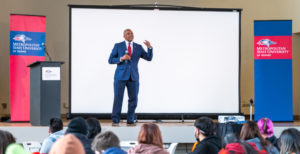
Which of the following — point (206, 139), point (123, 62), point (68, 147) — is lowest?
point (206, 139)

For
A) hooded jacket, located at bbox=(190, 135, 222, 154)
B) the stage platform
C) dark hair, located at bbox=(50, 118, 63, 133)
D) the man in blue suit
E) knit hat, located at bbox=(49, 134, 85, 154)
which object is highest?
the man in blue suit

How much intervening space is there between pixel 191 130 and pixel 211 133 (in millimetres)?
2708

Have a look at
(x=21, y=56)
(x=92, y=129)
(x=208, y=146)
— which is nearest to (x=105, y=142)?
(x=92, y=129)

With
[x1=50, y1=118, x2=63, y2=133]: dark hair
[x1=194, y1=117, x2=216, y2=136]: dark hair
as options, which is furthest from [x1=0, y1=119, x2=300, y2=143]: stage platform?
[x1=194, y1=117, x2=216, y2=136]: dark hair

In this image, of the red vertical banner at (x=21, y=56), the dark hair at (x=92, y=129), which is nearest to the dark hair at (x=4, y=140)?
the dark hair at (x=92, y=129)

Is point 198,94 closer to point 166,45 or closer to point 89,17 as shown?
point 166,45

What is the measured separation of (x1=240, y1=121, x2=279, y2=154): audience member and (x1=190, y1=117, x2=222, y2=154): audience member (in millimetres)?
263

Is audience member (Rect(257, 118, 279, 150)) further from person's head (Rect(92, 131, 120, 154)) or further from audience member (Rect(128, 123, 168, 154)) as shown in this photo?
person's head (Rect(92, 131, 120, 154))

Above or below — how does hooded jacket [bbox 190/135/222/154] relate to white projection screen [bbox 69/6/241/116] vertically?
below

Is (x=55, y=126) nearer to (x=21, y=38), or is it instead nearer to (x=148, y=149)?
(x=148, y=149)

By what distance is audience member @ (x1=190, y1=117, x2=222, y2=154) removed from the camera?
13.3 feet

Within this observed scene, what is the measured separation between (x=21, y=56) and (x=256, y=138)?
501cm

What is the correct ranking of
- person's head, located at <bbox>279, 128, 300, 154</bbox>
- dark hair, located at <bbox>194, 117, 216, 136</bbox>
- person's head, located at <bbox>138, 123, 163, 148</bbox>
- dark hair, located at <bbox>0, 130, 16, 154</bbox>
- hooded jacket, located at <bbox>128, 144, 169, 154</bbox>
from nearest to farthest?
dark hair, located at <bbox>0, 130, 16, 154</bbox>
hooded jacket, located at <bbox>128, 144, 169, 154</bbox>
person's head, located at <bbox>138, 123, 163, 148</bbox>
person's head, located at <bbox>279, 128, 300, 154</bbox>
dark hair, located at <bbox>194, 117, 216, 136</bbox>

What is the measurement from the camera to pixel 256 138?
13.1ft
